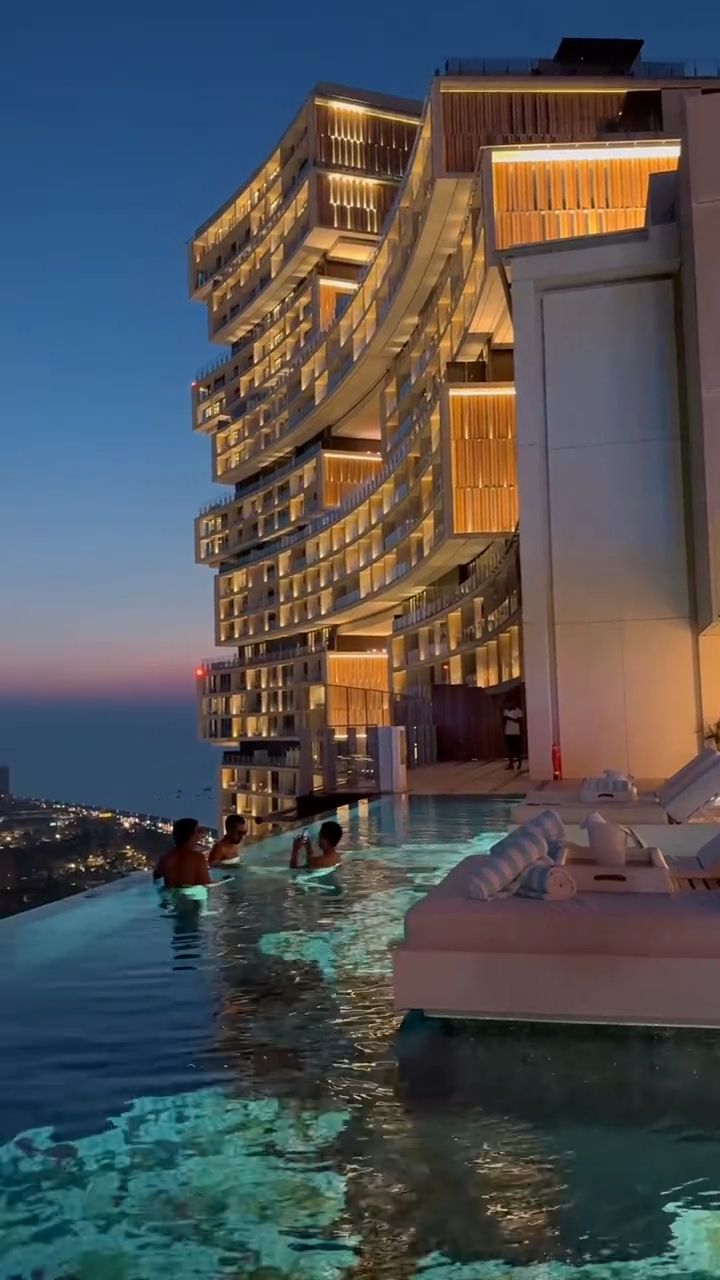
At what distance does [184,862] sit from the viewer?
9.25 m

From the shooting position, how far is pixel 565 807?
12.7 metres

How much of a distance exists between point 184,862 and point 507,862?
4220mm

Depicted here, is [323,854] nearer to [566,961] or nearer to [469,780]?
[566,961]

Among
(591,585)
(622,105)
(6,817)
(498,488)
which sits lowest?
(6,817)

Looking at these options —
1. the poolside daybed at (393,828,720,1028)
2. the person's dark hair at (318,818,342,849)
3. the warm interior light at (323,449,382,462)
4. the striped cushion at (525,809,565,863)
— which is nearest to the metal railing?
the warm interior light at (323,449,382,462)

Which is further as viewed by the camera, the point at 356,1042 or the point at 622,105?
the point at 622,105

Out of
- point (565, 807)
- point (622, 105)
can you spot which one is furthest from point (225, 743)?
point (565, 807)

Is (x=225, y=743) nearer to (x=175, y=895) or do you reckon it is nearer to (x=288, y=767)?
(x=288, y=767)

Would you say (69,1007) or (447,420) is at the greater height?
(447,420)

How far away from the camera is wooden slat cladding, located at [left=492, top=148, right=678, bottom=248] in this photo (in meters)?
22.5

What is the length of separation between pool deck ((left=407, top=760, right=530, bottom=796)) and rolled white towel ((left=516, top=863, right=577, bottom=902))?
1184 cm

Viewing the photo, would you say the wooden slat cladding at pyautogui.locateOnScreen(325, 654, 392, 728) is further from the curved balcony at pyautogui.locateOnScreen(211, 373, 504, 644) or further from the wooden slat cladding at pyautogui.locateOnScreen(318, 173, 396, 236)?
the wooden slat cladding at pyautogui.locateOnScreen(318, 173, 396, 236)

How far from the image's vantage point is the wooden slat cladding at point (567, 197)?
2247 cm

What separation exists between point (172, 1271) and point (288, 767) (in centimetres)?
5883
